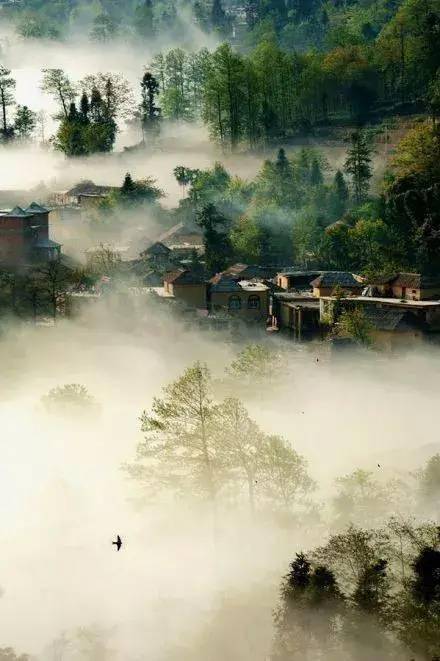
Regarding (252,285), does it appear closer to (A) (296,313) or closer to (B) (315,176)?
(A) (296,313)

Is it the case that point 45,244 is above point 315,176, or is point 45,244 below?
below

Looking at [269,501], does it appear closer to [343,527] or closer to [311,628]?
[343,527]

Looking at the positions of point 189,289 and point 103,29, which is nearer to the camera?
point 189,289

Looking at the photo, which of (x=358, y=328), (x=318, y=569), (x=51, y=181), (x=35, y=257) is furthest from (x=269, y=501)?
(x=51, y=181)

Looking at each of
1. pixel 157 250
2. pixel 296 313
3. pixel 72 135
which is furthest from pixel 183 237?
pixel 296 313

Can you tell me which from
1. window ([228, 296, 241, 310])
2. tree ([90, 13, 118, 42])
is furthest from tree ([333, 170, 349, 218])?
tree ([90, 13, 118, 42])

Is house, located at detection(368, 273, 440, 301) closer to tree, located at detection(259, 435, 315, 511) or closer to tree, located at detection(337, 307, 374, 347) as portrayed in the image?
tree, located at detection(337, 307, 374, 347)

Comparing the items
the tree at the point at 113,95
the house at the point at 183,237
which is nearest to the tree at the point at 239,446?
the house at the point at 183,237

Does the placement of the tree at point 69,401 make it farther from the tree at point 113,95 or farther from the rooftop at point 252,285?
the tree at point 113,95
